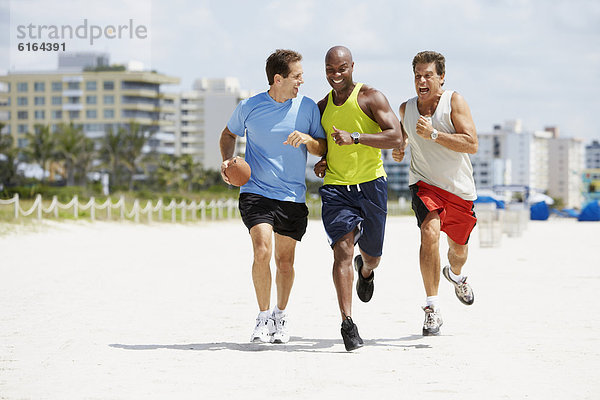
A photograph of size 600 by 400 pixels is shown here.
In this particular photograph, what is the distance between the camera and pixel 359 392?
5156 mm

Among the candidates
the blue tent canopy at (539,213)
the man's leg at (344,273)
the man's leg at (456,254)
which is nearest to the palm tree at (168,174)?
the blue tent canopy at (539,213)

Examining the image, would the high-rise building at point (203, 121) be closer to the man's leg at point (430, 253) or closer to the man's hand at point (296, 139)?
the man's leg at point (430, 253)

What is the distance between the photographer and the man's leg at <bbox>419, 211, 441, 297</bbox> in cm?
748

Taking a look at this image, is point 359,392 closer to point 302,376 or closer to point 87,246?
point 302,376

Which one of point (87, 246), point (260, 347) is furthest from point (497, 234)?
point (260, 347)

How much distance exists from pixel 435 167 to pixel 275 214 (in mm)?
1328

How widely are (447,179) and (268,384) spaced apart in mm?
2737

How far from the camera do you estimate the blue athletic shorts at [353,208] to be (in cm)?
700

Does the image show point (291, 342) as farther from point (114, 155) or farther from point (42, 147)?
point (114, 155)

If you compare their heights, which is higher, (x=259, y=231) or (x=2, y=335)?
(x=259, y=231)

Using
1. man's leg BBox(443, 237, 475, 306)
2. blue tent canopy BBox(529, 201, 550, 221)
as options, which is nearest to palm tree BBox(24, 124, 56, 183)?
blue tent canopy BBox(529, 201, 550, 221)

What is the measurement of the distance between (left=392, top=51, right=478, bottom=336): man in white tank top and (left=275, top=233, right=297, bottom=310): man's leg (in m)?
1.02

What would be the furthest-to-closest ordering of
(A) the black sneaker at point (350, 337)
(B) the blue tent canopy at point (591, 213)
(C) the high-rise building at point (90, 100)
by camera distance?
1. (C) the high-rise building at point (90, 100)
2. (B) the blue tent canopy at point (591, 213)
3. (A) the black sneaker at point (350, 337)

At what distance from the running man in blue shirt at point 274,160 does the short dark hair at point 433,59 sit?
97cm
